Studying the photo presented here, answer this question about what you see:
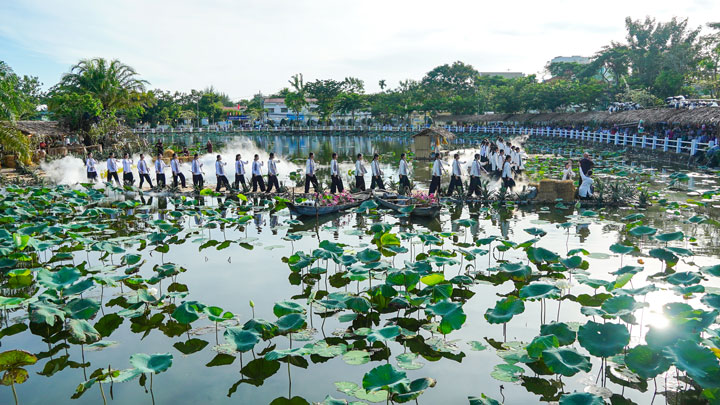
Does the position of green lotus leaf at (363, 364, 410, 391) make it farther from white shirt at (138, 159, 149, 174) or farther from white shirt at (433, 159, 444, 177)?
white shirt at (138, 159, 149, 174)

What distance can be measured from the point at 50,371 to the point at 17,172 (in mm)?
21241

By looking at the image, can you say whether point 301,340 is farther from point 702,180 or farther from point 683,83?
point 683,83

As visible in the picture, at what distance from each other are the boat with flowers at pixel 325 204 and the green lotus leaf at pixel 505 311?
7854mm

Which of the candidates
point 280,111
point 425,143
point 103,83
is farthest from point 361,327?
point 280,111

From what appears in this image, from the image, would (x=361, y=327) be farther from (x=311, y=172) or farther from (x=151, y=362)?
(x=311, y=172)

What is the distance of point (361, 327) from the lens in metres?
6.48

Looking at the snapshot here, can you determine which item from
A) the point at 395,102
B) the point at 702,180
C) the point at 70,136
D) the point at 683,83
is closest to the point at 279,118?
the point at 395,102

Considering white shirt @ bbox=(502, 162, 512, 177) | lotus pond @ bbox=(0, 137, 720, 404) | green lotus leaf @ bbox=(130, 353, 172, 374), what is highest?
white shirt @ bbox=(502, 162, 512, 177)

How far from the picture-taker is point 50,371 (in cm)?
556

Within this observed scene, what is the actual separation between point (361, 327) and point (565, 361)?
2.75m

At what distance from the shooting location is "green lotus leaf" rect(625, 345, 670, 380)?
437 centimetres

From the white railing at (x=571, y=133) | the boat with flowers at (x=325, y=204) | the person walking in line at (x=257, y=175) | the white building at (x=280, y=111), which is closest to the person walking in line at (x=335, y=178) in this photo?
the boat with flowers at (x=325, y=204)

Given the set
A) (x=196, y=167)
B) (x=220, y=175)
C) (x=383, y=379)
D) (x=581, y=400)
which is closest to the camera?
(x=581, y=400)

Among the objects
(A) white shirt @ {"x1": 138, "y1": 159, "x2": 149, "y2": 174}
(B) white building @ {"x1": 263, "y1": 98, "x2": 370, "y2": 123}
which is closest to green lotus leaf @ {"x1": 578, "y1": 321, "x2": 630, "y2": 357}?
(A) white shirt @ {"x1": 138, "y1": 159, "x2": 149, "y2": 174}
